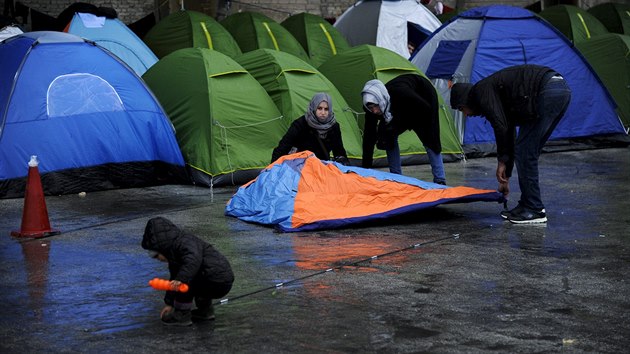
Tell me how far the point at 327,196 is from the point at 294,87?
4034mm

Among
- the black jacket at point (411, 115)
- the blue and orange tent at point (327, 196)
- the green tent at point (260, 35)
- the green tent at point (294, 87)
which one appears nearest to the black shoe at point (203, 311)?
the blue and orange tent at point (327, 196)

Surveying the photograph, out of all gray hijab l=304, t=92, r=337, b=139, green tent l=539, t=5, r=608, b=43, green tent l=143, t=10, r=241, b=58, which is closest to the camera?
gray hijab l=304, t=92, r=337, b=139

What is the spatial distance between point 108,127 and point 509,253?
5.65 meters

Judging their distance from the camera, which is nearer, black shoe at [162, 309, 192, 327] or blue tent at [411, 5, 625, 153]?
black shoe at [162, 309, 192, 327]

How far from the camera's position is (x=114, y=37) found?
17.4 meters

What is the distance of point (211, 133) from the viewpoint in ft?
41.9

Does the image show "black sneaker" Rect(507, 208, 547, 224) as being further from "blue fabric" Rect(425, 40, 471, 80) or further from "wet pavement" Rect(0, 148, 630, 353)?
"blue fabric" Rect(425, 40, 471, 80)

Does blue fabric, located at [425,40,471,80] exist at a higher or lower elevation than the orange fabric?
higher

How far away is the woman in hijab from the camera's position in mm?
11180

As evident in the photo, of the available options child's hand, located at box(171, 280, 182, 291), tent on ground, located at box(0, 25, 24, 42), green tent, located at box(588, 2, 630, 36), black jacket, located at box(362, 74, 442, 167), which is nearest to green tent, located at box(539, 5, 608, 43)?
green tent, located at box(588, 2, 630, 36)

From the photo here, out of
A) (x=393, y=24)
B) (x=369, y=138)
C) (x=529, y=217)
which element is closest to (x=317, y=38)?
(x=393, y=24)

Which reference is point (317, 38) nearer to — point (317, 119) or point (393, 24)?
point (393, 24)

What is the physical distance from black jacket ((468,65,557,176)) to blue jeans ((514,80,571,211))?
70 mm

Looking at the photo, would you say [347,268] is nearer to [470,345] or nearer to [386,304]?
[386,304]
